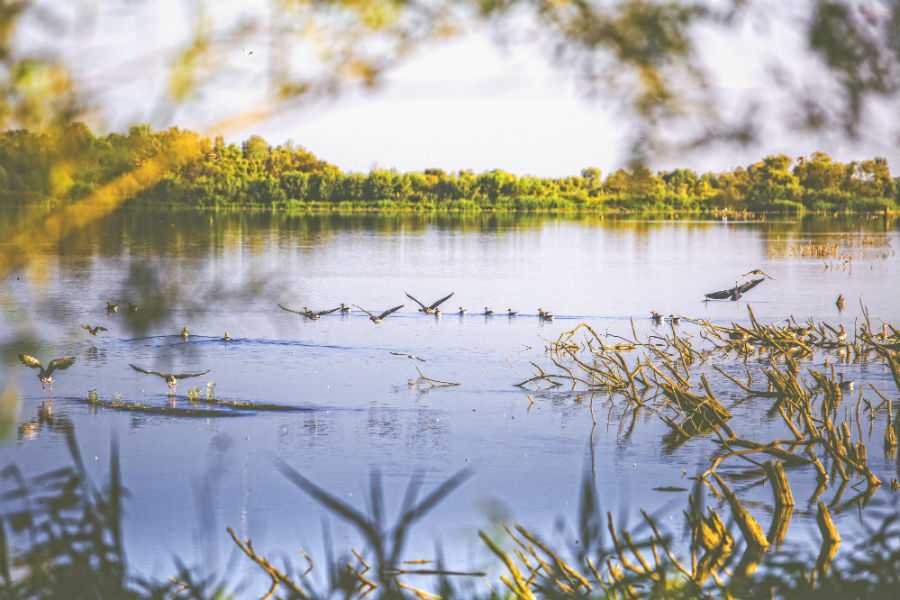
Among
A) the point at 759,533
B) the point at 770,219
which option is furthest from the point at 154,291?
the point at 770,219

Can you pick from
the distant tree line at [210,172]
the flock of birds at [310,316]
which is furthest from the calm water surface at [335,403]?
the distant tree line at [210,172]

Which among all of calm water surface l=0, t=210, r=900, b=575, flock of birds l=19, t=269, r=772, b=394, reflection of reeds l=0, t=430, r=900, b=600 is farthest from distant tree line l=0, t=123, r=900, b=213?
reflection of reeds l=0, t=430, r=900, b=600

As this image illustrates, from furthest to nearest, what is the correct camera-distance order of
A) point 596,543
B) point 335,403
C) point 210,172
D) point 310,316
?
1. point 310,316
2. point 335,403
3. point 596,543
4. point 210,172

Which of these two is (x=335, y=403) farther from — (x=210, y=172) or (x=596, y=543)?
(x=210, y=172)

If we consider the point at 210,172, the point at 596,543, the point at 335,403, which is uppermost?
the point at 210,172

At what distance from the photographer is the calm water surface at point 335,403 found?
4168 millimetres

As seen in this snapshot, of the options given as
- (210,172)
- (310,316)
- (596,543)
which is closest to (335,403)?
(310,316)

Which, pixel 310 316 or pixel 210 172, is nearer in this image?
pixel 210 172

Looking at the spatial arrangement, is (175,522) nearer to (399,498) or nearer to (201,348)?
(399,498)

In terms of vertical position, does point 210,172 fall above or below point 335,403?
above

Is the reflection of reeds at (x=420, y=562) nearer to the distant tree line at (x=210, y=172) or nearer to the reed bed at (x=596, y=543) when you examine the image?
the reed bed at (x=596, y=543)

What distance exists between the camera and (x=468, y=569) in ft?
20.5

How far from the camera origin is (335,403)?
11781mm

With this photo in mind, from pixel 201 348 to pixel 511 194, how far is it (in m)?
Answer: 74.6
